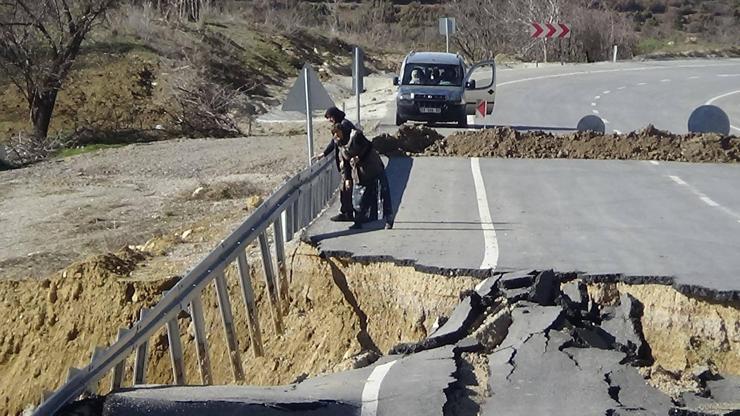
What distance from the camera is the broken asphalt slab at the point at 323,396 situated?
6.90 meters

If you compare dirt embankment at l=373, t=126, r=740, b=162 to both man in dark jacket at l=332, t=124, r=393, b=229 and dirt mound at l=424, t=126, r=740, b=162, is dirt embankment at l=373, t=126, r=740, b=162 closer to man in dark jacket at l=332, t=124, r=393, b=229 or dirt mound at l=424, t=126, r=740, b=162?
dirt mound at l=424, t=126, r=740, b=162

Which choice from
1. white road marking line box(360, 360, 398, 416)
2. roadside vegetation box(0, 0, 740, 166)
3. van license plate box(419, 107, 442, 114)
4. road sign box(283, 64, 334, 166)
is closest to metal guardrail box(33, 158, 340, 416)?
road sign box(283, 64, 334, 166)

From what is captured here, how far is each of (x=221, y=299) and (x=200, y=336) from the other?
2.38 feet

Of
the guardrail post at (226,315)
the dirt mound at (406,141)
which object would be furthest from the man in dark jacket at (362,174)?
the dirt mound at (406,141)

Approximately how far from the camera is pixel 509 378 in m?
7.97

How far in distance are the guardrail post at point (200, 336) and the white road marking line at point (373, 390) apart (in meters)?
1.61

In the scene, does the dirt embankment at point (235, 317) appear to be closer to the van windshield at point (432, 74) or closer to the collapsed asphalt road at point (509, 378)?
the collapsed asphalt road at point (509, 378)

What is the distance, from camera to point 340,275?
1198 centimetres

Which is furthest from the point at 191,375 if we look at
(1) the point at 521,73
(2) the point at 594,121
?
(1) the point at 521,73

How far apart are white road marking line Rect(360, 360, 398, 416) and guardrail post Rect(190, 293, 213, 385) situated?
161 cm

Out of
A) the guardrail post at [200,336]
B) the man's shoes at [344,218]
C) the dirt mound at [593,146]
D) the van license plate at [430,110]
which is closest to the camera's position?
the guardrail post at [200,336]

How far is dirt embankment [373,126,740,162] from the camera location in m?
20.7

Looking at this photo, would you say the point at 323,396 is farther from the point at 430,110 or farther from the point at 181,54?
the point at 181,54

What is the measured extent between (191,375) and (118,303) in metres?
1.64
